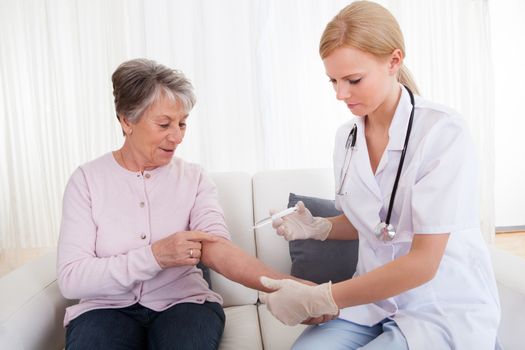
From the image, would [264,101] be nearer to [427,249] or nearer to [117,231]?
[117,231]

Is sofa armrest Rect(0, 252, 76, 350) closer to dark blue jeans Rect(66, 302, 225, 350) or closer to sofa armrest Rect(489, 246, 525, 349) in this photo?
dark blue jeans Rect(66, 302, 225, 350)

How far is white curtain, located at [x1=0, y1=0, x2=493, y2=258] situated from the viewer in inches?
129

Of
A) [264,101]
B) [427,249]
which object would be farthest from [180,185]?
[264,101]

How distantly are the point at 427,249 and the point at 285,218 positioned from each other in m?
0.59

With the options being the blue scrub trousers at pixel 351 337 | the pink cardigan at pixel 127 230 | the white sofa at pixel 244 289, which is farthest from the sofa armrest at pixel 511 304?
the pink cardigan at pixel 127 230

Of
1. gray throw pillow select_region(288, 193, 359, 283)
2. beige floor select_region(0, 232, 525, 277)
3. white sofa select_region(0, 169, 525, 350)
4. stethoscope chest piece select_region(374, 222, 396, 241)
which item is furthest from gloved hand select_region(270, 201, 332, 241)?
beige floor select_region(0, 232, 525, 277)

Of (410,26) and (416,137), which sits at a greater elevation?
(410,26)

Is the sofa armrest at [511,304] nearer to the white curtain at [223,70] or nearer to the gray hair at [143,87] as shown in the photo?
the gray hair at [143,87]

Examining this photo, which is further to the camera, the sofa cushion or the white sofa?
the sofa cushion

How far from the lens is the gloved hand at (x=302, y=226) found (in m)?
1.58

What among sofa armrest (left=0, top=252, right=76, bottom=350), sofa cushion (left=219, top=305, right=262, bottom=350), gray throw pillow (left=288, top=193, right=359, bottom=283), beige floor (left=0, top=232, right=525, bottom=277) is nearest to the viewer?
sofa armrest (left=0, top=252, right=76, bottom=350)

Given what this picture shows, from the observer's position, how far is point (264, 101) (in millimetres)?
3307

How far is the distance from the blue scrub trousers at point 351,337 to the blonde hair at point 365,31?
0.69m

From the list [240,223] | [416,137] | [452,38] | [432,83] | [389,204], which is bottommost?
[240,223]
